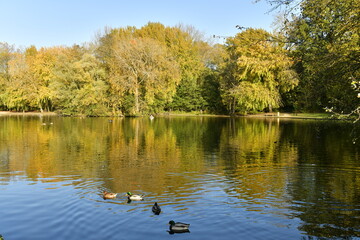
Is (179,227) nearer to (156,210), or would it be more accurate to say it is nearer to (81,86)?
(156,210)

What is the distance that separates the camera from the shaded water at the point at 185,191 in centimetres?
902

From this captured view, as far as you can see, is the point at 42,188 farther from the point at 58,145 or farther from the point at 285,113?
the point at 285,113

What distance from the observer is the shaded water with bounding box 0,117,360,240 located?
902cm

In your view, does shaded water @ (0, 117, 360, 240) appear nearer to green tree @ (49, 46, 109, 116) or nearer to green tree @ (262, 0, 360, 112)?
green tree @ (262, 0, 360, 112)

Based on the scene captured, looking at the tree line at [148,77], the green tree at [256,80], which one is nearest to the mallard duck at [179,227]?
the tree line at [148,77]

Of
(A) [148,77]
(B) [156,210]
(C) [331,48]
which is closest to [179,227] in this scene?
(B) [156,210]

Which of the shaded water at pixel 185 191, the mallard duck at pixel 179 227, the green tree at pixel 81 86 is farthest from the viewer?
the green tree at pixel 81 86

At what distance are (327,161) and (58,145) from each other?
1796 cm

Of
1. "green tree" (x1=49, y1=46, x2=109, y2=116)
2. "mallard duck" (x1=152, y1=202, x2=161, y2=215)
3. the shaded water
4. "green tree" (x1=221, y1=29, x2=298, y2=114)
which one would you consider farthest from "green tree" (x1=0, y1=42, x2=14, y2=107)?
"mallard duck" (x1=152, y1=202, x2=161, y2=215)

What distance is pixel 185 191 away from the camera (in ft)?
40.6

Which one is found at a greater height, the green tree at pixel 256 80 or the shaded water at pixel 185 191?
the green tree at pixel 256 80

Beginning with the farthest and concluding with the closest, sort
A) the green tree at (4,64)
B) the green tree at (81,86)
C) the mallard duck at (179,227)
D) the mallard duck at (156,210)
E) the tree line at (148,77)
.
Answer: the green tree at (4,64), the green tree at (81,86), the tree line at (148,77), the mallard duck at (156,210), the mallard duck at (179,227)

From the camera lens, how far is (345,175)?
48.7ft

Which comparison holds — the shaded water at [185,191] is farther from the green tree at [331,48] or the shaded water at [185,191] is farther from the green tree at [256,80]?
the green tree at [256,80]
